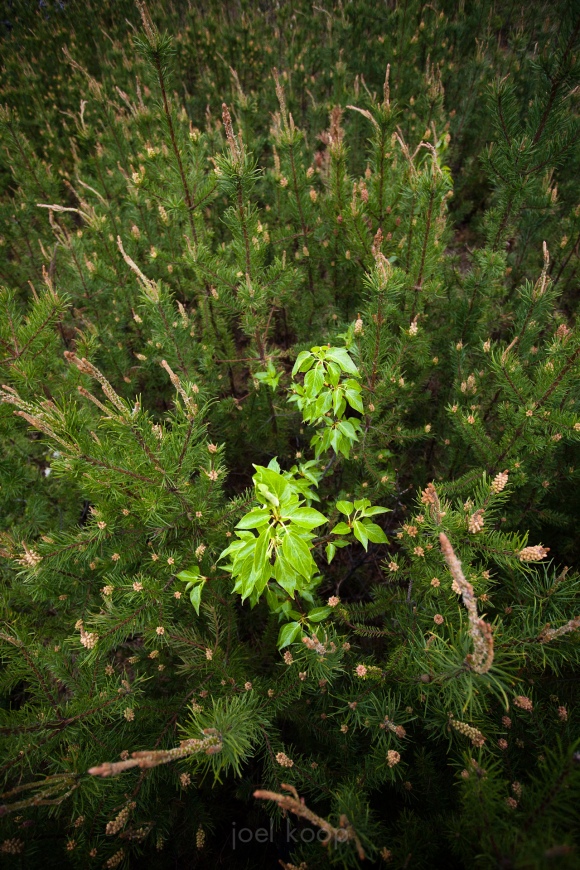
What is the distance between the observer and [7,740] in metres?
1.26

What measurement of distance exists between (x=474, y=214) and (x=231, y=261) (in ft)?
10.9

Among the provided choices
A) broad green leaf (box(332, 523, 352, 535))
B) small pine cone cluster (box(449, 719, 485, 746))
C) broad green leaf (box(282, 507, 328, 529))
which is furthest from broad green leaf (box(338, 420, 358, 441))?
small pine cone cluster (box(449, 719, 485, 746))

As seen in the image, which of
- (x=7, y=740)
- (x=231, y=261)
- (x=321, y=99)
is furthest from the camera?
(x=321, y=99)

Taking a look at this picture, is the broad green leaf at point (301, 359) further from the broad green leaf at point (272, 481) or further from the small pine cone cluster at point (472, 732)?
the small pine cone cluster at point (472, 732)

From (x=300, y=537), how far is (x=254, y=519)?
0.51 feet

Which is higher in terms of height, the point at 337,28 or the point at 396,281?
the point at 337,28

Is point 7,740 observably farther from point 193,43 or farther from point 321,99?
point 193,43

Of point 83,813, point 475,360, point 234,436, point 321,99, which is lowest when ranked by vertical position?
point 83,813

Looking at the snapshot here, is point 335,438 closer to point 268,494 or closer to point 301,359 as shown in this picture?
point 301,359

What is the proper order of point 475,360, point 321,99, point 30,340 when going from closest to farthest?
point 30,340, point 475,360, point 321,99

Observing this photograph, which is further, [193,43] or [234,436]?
[193,43]

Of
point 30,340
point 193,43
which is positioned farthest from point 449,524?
point 193,43

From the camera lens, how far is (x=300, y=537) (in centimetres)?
122

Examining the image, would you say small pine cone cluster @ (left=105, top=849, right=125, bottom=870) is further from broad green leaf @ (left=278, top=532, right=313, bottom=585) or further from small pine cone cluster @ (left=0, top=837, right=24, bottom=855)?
broad green leaf @ (left=278, top=532, right=313, bottom=585)
